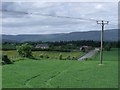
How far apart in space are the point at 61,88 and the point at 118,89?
237 centimetres

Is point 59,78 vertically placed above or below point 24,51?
below

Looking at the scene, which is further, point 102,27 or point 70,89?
point 102,27

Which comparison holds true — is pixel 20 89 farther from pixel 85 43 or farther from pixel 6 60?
pixel 85 43

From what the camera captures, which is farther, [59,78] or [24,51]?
[24,51]

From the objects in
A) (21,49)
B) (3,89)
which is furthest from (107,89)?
(21,49)

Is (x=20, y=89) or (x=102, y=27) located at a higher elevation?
(x=102, y=27)

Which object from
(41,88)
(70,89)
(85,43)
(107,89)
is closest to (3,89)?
(41,88)

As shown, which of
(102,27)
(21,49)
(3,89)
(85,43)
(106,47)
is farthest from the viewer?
(85,43)

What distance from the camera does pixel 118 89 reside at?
48.7 feet

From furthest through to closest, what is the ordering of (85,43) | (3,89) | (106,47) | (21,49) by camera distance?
(85,43)
(106,47)
(21,49)
(3,89)

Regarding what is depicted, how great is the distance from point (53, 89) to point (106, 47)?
8197 cm

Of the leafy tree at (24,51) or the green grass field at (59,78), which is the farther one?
the leafy tree at (24,51)

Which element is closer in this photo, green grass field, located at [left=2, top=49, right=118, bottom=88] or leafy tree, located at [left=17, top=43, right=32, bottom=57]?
green grass field, located at [left=2, top=49, right=118, bottom=88]

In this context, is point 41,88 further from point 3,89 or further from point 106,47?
point 106,47
